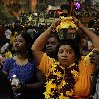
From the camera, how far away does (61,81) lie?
459cm

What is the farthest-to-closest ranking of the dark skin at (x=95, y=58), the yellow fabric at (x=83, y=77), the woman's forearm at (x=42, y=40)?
the woman's forearm at (x=42, y=40) → the yellow fabric at (x=83, y=77) → the dark skin at (x=95, y=58)

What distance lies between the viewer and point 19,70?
523cm

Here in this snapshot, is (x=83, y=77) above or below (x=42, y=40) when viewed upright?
below

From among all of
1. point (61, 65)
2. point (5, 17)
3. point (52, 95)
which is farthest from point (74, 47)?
point (5, 17)

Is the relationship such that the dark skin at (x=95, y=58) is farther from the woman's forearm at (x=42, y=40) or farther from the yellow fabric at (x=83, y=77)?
the woman's forearm at (x=42, y=40)

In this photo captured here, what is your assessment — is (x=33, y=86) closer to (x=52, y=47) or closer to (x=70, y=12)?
(x=52, y=47)

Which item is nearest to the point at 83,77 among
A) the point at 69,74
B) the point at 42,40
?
the point at 69,74

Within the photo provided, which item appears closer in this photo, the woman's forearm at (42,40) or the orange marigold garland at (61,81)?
the orange marigold garland at (61,81)

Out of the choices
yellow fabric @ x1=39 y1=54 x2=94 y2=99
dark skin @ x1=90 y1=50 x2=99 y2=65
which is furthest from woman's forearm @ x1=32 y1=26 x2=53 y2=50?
dark skin @ x1=90 y1=50 x2=99 y2=65

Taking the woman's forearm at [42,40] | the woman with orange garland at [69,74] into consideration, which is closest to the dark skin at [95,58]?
the woman with orange garland at [69,74]

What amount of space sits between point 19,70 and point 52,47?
1.68ft

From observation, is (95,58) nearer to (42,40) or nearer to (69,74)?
(69,74)

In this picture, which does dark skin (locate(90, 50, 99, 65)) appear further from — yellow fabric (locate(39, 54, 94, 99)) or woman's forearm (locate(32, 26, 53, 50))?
woman's forearm (locate(32, 26, 53, 50))

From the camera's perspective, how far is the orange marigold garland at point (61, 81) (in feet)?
14.8
